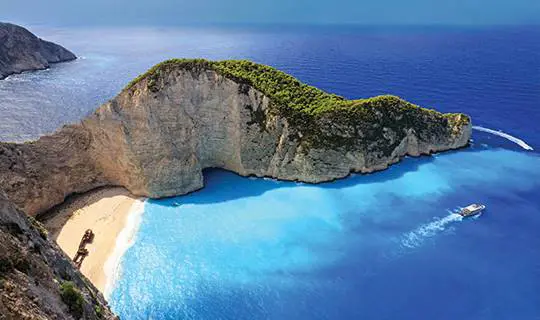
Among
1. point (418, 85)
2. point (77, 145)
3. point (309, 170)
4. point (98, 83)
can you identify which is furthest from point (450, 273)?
point (98, 83)

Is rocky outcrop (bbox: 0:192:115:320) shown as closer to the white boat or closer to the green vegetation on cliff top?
the green vegetation on cliff top

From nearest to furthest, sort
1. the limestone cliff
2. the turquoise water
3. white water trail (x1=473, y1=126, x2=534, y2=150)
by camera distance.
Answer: the turquoise water → the limestone cliff → white water trail (x1=473, y1=126, x2=534, y2=150)

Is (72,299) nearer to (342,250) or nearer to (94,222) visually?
(342,250)

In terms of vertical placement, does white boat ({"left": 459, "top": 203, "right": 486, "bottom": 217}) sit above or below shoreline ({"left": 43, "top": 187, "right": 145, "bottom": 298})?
above

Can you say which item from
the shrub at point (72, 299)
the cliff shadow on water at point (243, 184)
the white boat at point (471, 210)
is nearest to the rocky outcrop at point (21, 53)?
the cliff shadow on water at point (243, 184)

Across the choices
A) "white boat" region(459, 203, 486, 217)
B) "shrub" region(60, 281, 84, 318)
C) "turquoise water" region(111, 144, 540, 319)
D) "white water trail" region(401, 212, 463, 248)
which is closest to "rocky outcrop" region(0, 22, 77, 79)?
"turquoise water" region(111, 144, 540, 319)

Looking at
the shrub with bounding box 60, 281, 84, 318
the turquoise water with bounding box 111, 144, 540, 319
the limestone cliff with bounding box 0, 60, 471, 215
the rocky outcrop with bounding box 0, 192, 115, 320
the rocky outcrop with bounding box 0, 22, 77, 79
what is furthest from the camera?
the rocky outcrop with bounding box 0, 22, 77, 79

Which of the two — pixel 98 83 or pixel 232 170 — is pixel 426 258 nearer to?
pixel 232 170

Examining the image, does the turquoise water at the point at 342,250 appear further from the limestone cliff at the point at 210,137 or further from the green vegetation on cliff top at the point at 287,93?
the green vegetation on cliff top at the point at 287,93
